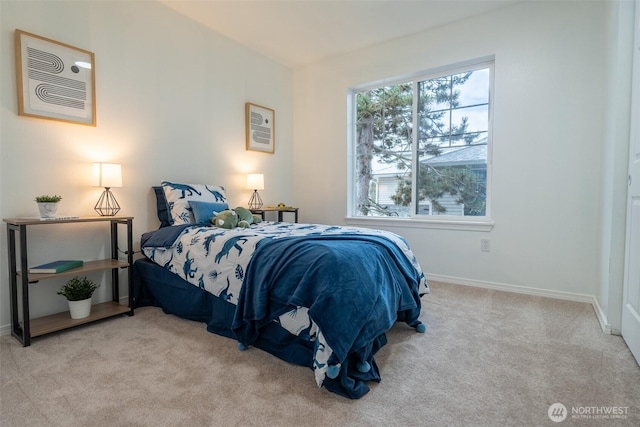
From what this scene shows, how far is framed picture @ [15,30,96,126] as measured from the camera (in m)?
2.21

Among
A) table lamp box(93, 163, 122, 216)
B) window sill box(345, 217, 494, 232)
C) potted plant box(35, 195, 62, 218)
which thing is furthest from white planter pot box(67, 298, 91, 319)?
window sill box(345, 217, 494, 232)

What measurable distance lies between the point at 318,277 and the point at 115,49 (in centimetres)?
264

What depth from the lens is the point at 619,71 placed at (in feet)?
6.88

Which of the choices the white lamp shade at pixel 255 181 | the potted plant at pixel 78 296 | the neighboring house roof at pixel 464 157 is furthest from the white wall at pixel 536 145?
the potted plant at pixel 78 296

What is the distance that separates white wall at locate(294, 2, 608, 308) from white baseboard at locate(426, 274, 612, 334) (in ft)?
0.05

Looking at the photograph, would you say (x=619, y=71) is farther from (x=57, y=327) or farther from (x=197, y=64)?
(x=57, y=327)

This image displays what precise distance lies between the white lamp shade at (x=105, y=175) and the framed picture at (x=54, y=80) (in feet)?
1.27

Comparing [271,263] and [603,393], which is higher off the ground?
[271,263]

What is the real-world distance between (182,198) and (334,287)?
1.98 metres

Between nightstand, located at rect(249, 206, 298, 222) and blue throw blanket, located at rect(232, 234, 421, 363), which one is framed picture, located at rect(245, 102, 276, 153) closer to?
nightstand, located at rect(249, 206, 298, 222)

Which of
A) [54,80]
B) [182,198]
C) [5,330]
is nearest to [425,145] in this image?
[182,198]

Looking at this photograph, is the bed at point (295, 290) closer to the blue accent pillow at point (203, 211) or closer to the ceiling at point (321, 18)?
the blue accent pillow at point (203, 211)

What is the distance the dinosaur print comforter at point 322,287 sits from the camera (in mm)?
1483

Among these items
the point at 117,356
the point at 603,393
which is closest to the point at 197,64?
the point at 117,356
